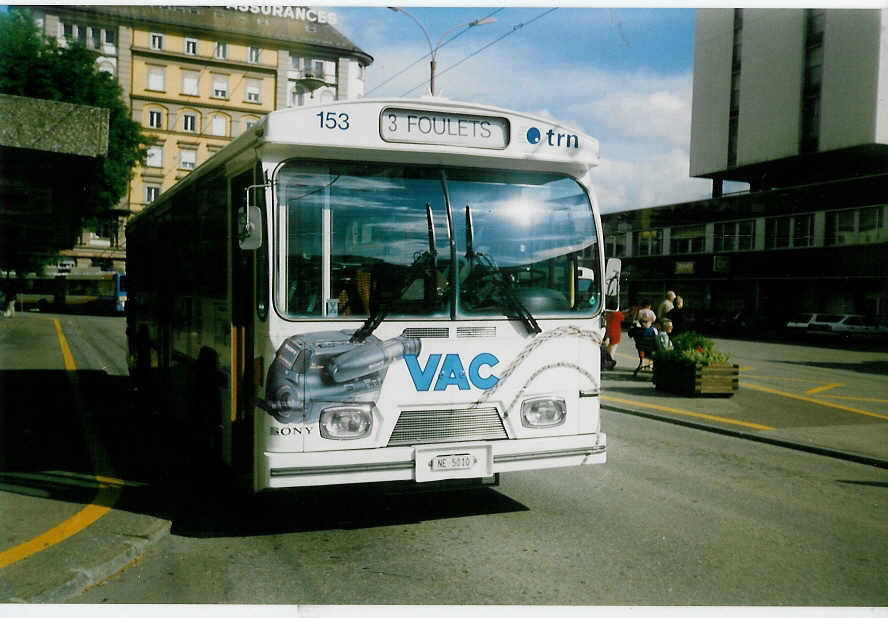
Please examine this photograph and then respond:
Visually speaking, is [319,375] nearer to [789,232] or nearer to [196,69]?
[789,232]

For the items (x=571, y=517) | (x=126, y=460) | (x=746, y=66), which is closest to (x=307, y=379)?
(x=571, y=517)

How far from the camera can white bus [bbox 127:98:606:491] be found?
537cm

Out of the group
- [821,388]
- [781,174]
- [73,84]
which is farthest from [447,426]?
[781,174]

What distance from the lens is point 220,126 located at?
61.4 metres

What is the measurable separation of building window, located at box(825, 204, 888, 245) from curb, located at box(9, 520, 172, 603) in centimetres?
4302

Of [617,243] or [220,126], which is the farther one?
[617,243]

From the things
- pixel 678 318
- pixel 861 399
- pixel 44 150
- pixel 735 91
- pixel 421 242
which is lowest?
pixel 861 399

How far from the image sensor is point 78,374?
52.2 ft

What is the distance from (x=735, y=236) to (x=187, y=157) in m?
40.1

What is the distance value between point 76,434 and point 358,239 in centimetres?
545

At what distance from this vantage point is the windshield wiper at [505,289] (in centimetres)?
573

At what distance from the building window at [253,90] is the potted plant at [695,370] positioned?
54.4m

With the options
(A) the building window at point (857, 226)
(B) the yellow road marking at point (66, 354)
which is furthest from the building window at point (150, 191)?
(A) the building window at point (857, 226)
